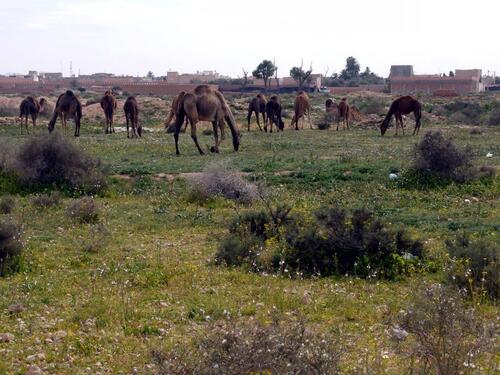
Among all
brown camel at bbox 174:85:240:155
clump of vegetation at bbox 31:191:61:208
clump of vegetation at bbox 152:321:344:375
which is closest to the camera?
clump of vegetation at bbox 152:321:344:375

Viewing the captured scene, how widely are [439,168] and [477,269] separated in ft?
27.8

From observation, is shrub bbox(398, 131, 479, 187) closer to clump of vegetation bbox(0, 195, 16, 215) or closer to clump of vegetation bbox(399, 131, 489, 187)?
clump of vegetation bbox(399, 131, 489, 187)

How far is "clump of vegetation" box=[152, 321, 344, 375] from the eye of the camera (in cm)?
463

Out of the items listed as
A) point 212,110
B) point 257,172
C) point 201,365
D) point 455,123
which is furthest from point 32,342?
point 455,123

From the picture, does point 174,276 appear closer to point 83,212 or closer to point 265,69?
point 83,212

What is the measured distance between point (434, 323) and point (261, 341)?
4.93 feet

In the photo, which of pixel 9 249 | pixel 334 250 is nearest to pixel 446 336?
pixel 334 250

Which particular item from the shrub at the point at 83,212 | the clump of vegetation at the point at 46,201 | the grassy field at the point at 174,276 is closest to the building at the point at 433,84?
the grassy field at the point at 174,276

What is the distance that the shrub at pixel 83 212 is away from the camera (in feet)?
42.7

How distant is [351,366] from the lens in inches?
241

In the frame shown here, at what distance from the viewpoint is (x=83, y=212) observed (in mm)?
13031

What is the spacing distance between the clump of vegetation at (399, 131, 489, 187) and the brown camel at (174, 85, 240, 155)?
7859 mm

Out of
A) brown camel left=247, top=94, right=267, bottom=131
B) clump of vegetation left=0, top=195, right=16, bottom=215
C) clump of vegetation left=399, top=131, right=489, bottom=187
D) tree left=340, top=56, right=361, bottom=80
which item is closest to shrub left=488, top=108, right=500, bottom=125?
brown camel left=247, top=94, right=267, bottom=131

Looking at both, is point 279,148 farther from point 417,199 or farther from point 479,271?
point 479,271
